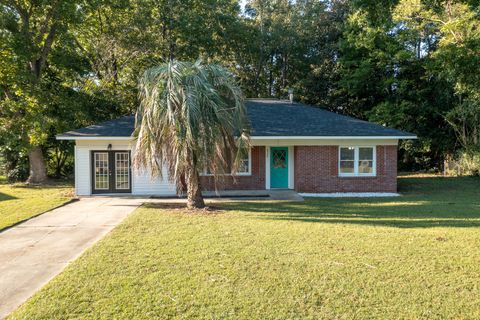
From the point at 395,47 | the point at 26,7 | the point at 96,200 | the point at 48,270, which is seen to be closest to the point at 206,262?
the point at 48,270

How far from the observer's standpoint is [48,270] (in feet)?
17.7

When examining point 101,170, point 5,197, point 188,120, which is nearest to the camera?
point 188,120

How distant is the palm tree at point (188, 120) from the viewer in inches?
366

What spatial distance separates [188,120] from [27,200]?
786cm

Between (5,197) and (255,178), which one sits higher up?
(255,178)

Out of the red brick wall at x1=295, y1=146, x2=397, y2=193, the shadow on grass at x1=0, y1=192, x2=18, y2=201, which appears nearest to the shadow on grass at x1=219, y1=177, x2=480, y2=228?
the red brick wall at x1=295, y1=146, x2=397, y2=193

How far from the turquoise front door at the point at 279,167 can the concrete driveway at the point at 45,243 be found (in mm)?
6308

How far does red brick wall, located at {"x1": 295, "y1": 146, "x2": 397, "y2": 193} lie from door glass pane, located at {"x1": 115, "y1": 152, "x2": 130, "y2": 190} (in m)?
7.24

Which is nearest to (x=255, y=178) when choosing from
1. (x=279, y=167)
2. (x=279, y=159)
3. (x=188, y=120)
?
(x=279, y=167)

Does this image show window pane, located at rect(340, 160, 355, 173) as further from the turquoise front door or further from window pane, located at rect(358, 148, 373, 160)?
the turquoise front door

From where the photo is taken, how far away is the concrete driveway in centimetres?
481

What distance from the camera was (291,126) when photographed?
14836 mm

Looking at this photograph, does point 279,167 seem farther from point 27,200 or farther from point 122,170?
point 27,200

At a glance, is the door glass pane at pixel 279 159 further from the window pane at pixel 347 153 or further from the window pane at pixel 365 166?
the window pane at pixel 365 166
